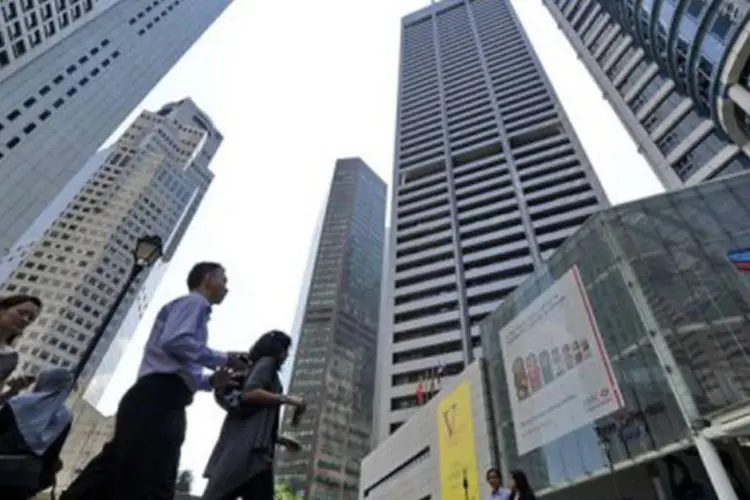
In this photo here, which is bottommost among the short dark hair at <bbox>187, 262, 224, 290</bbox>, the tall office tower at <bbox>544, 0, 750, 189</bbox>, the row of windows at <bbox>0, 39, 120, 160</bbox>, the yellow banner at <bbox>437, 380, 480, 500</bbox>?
the short dark hair at <bbox>187, 262, 224, 290</bbox>

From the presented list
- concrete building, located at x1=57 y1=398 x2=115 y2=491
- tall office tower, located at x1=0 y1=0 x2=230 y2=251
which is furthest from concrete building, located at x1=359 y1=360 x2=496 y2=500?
tall office tower, located at x1=0 y1=0 x2=230 y2=251

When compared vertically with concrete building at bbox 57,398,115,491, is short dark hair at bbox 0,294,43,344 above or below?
below

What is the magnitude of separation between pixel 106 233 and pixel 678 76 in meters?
96.6

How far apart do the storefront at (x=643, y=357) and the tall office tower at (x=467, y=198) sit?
27.1 meters

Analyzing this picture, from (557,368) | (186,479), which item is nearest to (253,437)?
(557,368)

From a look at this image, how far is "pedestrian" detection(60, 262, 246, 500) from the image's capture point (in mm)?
2096

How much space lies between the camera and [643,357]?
1207 centimetres

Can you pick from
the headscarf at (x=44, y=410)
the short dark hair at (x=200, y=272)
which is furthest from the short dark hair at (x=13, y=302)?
the short dark hair at (x=200, y=272)

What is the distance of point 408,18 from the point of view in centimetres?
10562

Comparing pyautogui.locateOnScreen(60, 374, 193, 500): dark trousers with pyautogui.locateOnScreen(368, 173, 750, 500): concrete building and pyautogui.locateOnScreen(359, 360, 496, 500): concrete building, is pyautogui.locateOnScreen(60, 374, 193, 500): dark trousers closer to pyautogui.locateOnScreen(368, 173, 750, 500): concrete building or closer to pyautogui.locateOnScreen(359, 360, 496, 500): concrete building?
pyautogui.locateOnScreen(368, 173, 750, 500): concrete building

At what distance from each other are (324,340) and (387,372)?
3803 centimetres

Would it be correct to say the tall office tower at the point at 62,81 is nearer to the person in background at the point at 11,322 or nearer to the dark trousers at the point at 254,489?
the person in background at the point at 11,322

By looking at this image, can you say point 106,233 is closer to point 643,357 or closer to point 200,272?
point 643,357

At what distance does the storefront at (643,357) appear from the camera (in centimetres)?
1064
